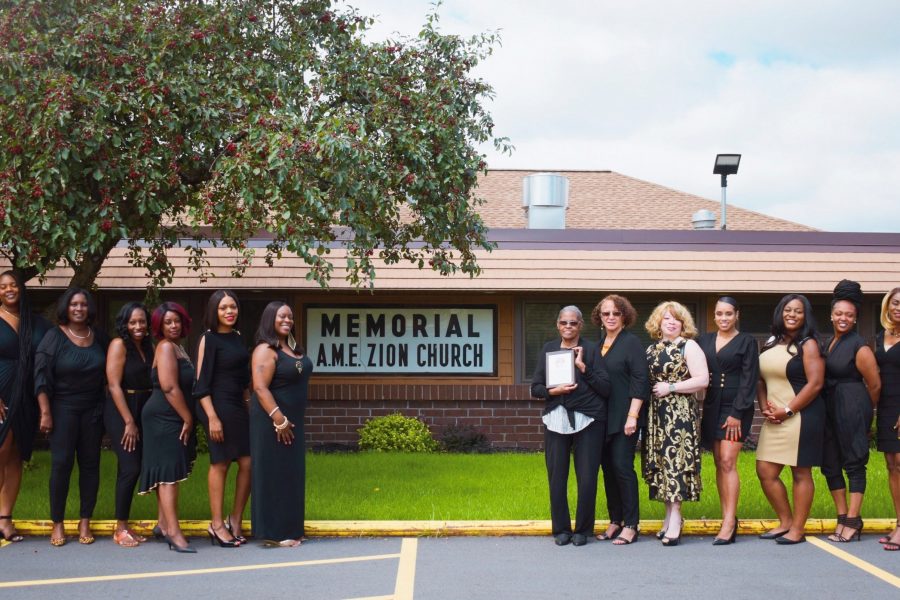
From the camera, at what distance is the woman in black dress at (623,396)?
7098 millimetres

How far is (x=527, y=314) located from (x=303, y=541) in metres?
7.09

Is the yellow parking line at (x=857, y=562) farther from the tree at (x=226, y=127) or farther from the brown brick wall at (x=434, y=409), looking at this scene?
the brown brick wall at (x=434, y=409)

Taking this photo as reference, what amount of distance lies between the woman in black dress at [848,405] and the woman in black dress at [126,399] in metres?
5.30

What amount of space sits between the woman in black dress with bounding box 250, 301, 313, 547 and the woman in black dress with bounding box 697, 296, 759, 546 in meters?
3.09

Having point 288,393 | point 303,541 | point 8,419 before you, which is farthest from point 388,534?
point 8,419

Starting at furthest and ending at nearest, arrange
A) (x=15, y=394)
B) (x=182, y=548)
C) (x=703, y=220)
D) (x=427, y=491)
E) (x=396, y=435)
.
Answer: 1. (x=703, y=220)
2. (x=396, y=435)
3. (x=427, y=491)
4. (x=15, y=394)
5. (x=182, y=548)

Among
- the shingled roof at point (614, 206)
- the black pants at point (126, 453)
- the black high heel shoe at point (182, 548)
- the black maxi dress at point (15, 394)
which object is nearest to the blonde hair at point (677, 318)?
the black high heel shoe at point (182, 548)

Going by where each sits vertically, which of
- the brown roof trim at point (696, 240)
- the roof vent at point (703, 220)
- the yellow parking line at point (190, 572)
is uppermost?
the roof vent at point (703, 220)

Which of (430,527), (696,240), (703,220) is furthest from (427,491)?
(703,220)

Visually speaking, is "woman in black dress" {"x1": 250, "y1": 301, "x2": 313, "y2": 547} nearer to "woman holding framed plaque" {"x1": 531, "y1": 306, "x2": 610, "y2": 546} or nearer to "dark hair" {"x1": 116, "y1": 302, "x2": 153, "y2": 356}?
"dark hair" {"x1": 116, "y1": 302, "x2": 153, "y2": 356}

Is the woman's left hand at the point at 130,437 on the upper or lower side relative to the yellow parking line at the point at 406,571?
upper

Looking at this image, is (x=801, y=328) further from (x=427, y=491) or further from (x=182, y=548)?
(x=182, y=548)

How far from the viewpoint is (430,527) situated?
756cm

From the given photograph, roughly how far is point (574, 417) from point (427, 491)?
9.58 ft
